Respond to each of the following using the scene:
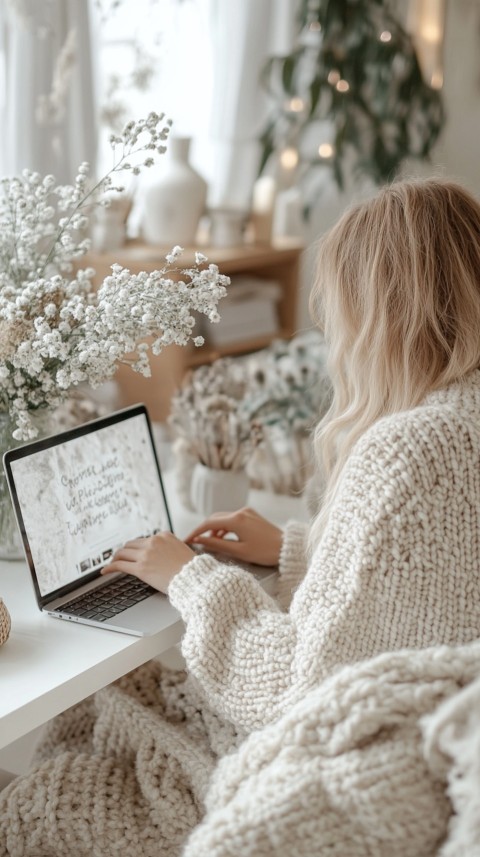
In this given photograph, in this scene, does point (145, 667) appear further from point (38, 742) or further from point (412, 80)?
point (412, 80)

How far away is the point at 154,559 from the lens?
1315 millimetres

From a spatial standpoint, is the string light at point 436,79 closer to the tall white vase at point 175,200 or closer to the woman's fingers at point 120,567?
the tall white vase at point 175,200

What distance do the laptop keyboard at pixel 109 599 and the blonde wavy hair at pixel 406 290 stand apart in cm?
37

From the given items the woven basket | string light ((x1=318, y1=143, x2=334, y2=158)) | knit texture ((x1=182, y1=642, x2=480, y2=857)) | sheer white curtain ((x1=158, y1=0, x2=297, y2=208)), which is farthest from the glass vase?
string light ((x1=318, y1=143, x2=334, y2=158))

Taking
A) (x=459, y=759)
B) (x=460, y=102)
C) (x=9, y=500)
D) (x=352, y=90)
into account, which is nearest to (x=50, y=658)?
(x=9, y=500)

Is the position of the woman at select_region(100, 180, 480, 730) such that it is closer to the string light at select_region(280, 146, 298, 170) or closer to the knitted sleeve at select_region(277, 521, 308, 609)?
the knitted sleeve at select_region(277, 521, 308, 609)

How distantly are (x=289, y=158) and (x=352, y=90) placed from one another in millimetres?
412

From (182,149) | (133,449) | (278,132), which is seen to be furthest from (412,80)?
(133,449)

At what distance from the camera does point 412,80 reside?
11.6 ft

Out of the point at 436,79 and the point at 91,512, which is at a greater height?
the point at 436,79

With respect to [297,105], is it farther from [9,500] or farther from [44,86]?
[9,500]

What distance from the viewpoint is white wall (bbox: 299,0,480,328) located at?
379cm

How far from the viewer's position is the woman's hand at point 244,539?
1.45 m

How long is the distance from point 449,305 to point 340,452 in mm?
226
